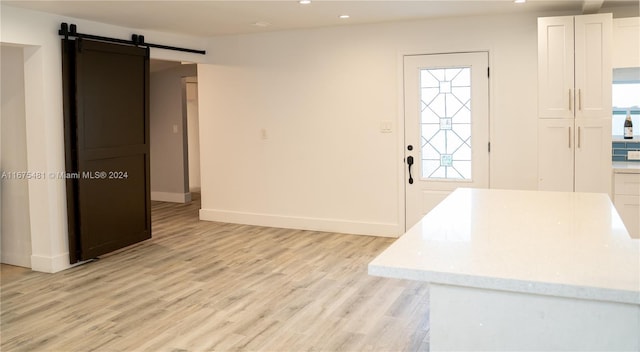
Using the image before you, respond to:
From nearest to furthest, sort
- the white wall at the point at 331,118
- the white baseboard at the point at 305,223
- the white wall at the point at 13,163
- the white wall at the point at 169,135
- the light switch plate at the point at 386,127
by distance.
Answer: the white wall at the point at 13,163 < the white wall at the point at 331,118 < the light switch plate at the point at 386,127 < the white baseboard at the point at 305,223 < the white wall at the point at 169,135

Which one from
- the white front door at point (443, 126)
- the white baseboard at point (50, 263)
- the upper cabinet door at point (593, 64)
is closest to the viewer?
the upper cabinet door at point (593, 64)

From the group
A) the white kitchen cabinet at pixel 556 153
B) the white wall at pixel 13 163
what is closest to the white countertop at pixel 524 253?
the white kitchen cabinet at pixel 556 153

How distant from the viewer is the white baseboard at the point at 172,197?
28.4 ft

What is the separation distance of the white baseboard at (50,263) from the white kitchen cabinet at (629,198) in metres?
5.01

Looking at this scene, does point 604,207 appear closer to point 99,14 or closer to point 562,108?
point 562,108

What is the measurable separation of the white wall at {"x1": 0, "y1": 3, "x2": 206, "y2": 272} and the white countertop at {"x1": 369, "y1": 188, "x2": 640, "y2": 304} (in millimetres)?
3667

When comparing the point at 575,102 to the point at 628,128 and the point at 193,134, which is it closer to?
the point at 628,128

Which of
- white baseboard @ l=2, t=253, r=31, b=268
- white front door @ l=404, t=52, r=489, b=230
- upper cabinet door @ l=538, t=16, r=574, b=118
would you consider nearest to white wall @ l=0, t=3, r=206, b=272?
white baseboard @ l=2, t=253, r=31, b=268

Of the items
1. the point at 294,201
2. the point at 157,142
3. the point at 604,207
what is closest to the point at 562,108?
the point at 604,207

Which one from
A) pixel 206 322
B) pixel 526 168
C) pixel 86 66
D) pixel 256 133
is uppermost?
pixel 86 66

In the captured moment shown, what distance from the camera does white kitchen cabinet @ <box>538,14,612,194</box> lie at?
452 cm

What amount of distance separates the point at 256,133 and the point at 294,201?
3.24 feet

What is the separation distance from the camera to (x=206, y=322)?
353cm

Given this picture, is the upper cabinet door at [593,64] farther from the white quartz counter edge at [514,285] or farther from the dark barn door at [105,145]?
the dark barn door at [105,145]
